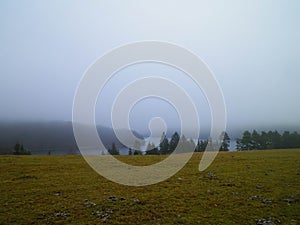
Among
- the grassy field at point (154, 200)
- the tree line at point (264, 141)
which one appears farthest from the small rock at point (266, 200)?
the tree line at point (264, 141)

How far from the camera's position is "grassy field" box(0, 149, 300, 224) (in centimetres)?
1619

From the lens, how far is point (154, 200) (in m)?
20.1

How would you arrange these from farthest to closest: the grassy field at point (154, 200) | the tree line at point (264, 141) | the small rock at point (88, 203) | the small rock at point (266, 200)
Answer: the tree line at point (264, 141) → the small rock at point (266, 200) → the small rock at point (88, 203) → the grassy field at point (154, 200)

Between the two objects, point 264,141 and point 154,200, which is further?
point 264,141

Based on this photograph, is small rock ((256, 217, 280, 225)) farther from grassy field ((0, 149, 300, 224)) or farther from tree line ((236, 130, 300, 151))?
tree line ((236, 130, 300, 151))

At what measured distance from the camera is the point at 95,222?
1548 cm

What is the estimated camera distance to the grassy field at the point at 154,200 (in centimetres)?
1619

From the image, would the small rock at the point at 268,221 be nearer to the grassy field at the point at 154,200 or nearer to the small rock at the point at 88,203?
the grassy field at the point at 154,200

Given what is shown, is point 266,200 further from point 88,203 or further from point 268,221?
point 88,203

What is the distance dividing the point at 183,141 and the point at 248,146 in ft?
102

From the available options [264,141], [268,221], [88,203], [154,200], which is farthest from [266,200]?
[264,141]

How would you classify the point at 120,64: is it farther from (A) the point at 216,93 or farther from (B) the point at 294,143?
(B) the point at 294,143

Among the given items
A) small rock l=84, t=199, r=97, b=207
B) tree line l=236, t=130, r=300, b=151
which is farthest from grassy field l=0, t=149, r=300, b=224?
tree line l=236, t=130, r=300, b=151

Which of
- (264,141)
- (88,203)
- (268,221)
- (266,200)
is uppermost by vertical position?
(264,141)
